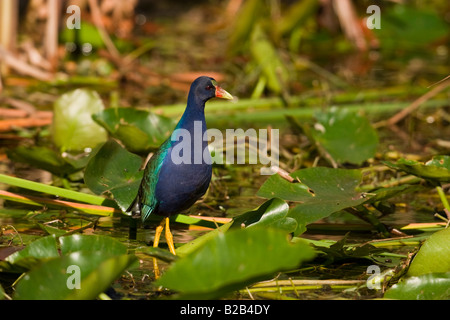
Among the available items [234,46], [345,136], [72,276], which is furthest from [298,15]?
[72,276]

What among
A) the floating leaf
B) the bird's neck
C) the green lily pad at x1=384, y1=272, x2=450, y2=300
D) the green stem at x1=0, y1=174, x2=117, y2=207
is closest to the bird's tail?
the green stem at x1=0, y1=174, x2=117, y2=207

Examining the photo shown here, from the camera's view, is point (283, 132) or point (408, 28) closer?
point (283, 132)

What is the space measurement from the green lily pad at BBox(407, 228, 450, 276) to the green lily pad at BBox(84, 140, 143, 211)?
3.03 feet

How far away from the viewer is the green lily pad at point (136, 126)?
104 inches

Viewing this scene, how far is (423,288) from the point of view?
178 cm

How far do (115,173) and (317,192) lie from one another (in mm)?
703

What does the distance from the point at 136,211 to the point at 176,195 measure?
0.24 meters

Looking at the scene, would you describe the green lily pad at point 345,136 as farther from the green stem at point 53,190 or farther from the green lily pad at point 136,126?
the green stem at point 53,190

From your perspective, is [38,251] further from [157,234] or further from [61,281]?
[157,234]

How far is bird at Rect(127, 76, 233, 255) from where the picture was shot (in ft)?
6.91

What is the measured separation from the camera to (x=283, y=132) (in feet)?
12.7

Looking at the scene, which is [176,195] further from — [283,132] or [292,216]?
[283,132]

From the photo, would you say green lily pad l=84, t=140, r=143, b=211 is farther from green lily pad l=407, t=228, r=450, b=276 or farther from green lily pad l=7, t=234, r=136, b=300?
green lily pad l=407, t=228, r=450, b=276
